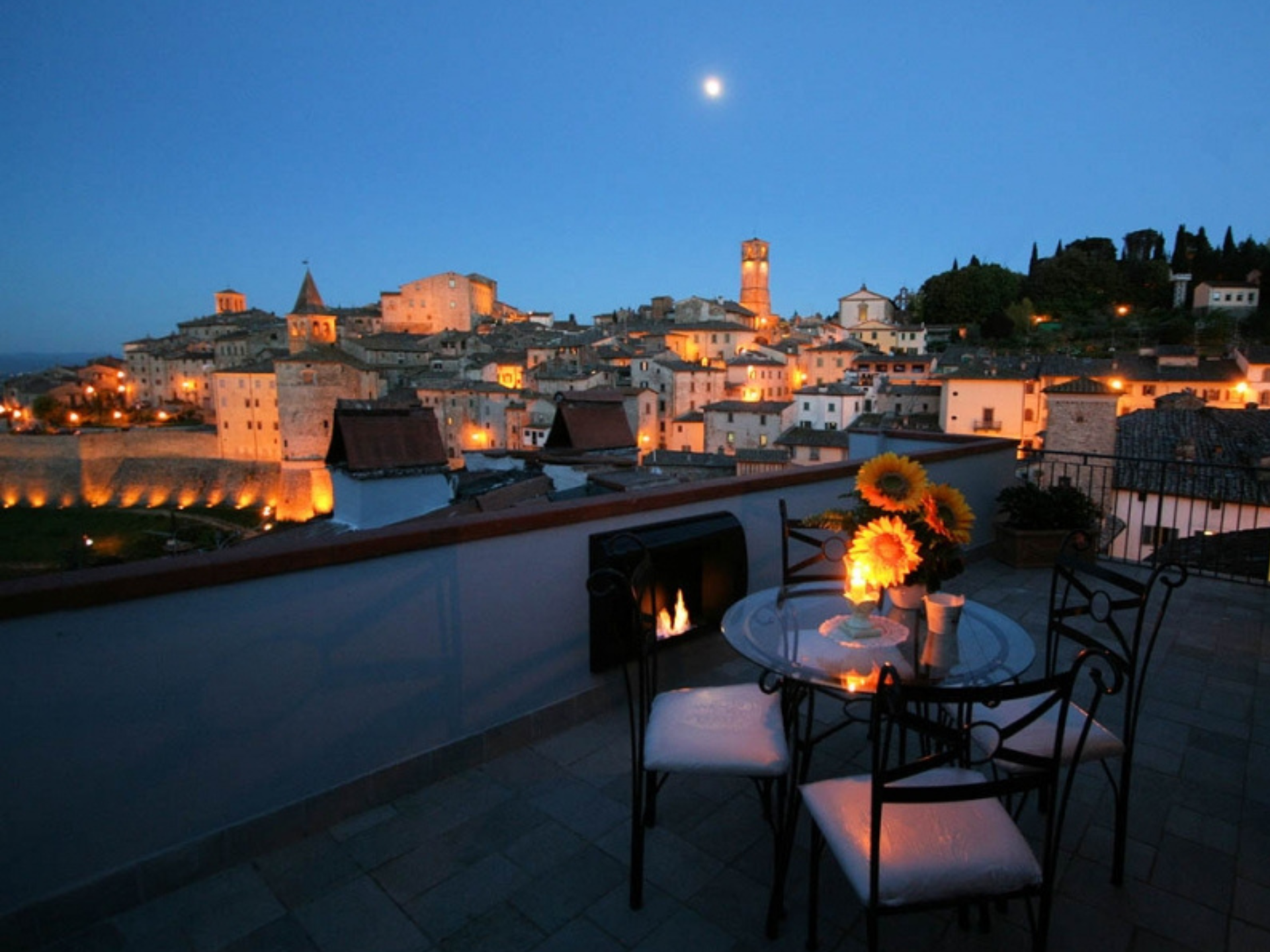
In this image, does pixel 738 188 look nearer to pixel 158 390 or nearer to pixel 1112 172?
pixel 1112 172

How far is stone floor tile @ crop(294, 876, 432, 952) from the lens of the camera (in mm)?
1844

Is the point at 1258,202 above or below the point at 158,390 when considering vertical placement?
above

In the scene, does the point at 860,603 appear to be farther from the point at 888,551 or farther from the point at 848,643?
the point at 888,551

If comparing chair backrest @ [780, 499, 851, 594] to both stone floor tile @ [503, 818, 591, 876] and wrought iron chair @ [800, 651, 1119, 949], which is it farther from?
stone floor tile @ [503, 818, 591, 876]

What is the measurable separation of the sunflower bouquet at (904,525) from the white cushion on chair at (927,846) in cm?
62

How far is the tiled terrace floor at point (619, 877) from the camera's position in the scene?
6.14 feet

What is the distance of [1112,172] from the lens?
108062mm

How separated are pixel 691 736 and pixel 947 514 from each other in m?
1.10

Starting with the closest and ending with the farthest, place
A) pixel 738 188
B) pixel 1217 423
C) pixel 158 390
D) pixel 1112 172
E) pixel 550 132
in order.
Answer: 1. pixel 1217 423
2. pixel 158 390
3. pixel 550 132
4. pixel 738 188
5. pixel 1112 172

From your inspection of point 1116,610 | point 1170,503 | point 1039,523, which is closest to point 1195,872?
point 1116,610

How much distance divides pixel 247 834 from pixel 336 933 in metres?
0.55

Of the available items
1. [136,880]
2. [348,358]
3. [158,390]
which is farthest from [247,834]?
[158,390]

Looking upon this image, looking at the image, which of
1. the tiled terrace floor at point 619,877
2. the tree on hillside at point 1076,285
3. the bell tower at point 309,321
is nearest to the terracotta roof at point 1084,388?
the tiled terrace floor at point 619,877

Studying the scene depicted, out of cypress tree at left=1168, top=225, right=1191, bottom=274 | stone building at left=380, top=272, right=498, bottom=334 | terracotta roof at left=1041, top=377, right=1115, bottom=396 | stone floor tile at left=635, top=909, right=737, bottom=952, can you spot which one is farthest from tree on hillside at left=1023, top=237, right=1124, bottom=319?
stone floor tile at left=635, top=909, right=737, bottom=952
